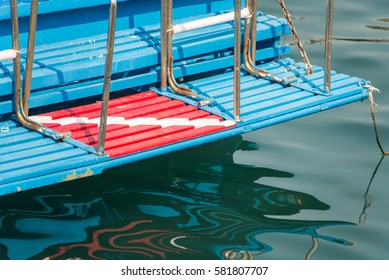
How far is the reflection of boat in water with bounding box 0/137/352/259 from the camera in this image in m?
7.63

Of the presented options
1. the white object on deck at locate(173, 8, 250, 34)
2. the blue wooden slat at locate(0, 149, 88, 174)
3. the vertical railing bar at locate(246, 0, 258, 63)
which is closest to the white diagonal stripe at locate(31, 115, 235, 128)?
the blue wooden slat at locate(0, 149, 88, 174)

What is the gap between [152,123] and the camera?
7867 millimetres

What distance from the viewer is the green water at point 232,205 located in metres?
7.70

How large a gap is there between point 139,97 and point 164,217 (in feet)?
3.12

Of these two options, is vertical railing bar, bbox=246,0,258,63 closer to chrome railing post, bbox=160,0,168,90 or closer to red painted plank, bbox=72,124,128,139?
chrome railing post, bbox=160,0,168,90

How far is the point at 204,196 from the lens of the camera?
331 inches

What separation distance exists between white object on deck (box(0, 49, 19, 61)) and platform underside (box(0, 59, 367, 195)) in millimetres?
496

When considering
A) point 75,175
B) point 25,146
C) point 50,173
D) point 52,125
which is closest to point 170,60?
point 52,125

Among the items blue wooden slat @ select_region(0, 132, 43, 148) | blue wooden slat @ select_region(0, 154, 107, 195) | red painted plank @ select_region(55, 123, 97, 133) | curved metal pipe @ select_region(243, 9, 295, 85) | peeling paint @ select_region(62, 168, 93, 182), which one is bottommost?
peeling paint @ select_region(62, 168, 93, 182)

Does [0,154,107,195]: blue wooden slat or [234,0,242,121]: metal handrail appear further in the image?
[234,0,242,121]: metal handrail

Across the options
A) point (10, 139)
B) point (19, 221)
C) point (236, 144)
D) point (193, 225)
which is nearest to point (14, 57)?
point (10, 139)

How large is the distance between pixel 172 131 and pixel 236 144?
5.72 feet

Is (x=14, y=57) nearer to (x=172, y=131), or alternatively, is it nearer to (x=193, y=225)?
(x=172, y=131)

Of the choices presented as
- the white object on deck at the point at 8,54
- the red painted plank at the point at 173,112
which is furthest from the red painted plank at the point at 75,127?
the white object on deck at the point at 8,54
